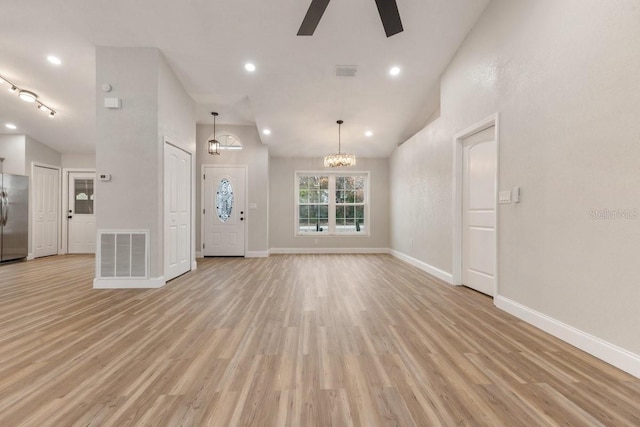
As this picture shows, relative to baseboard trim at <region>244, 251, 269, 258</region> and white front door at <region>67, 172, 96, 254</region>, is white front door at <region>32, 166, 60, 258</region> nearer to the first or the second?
white front door at <region>67, 172, 96, 254</region>

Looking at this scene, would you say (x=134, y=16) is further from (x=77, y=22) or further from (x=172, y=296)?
(x=172, y=296)

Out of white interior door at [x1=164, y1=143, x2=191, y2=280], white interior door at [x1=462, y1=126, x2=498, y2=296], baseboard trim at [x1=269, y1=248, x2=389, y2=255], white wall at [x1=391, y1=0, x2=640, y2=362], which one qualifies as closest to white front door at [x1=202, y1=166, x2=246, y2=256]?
baseboard trim at [x1=269, y1=248, x2=389, y2=255]

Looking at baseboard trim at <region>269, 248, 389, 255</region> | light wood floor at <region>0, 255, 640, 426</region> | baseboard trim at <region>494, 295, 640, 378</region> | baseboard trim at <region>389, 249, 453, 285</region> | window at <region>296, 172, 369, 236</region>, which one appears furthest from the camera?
window at <region>296, 172, 369, 236</region>

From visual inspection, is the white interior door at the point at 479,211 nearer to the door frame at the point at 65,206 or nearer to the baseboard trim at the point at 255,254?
the baseboard trim at the point at 255,254

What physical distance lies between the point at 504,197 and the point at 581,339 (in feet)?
4.98

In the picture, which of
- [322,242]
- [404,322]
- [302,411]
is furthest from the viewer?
[322,242]

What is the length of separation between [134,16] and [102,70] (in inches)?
39.4

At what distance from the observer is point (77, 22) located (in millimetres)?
4020

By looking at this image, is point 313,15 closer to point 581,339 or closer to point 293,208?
point 581,339

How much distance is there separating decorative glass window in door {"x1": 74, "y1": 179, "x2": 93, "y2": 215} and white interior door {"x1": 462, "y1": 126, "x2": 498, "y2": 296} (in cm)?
901

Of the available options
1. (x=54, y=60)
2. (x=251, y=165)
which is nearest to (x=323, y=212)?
(x=251, y=165)

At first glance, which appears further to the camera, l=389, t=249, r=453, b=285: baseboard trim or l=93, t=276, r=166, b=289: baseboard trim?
l=389, t=249, r=453, b=285: baseboard trim

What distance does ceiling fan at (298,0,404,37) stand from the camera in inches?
110

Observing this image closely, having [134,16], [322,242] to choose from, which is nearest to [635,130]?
[134,16]
